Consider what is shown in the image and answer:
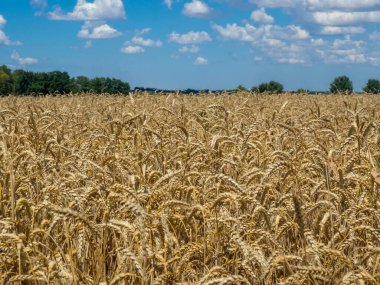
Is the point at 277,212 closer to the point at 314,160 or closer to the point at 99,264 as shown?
the point at 99,264

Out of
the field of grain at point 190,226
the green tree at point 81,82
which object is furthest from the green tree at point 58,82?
the field of grain at point 190,226

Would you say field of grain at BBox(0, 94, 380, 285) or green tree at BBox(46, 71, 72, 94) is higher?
green tree at BBox(46, 71, 72, 94)

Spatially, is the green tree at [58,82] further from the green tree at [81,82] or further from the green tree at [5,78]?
the green tree at [5,78]

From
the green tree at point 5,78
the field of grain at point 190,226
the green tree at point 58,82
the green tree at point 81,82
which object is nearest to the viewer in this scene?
the field of grain at point 190,226

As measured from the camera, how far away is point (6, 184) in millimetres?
4031

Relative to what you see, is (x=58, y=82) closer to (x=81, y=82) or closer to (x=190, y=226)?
(x=81, y=82)

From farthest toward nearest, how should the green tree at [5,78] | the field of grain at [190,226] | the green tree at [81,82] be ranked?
the green tree at [5,78], the green tree at [81,82], the field of grain at [190,226]

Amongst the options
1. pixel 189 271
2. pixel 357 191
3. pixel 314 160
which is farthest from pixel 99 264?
pixel 314 160

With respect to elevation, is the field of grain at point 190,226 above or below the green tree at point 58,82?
below

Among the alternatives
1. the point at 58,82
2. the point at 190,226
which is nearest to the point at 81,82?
the point at 58,82

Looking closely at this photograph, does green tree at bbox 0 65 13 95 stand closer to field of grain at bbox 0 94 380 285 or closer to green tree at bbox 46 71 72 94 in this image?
green tree at bbox 46 71 72 94

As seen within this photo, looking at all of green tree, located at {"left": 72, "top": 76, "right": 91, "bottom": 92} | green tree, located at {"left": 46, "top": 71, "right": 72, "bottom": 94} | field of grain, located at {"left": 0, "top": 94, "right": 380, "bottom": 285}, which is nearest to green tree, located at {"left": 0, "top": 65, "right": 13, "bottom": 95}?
green tree, located at {"left": 46, "top": 71, "right": 72, "bottom": 94}

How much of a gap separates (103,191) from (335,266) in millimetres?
1398

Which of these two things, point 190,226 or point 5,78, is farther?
point 5,78
